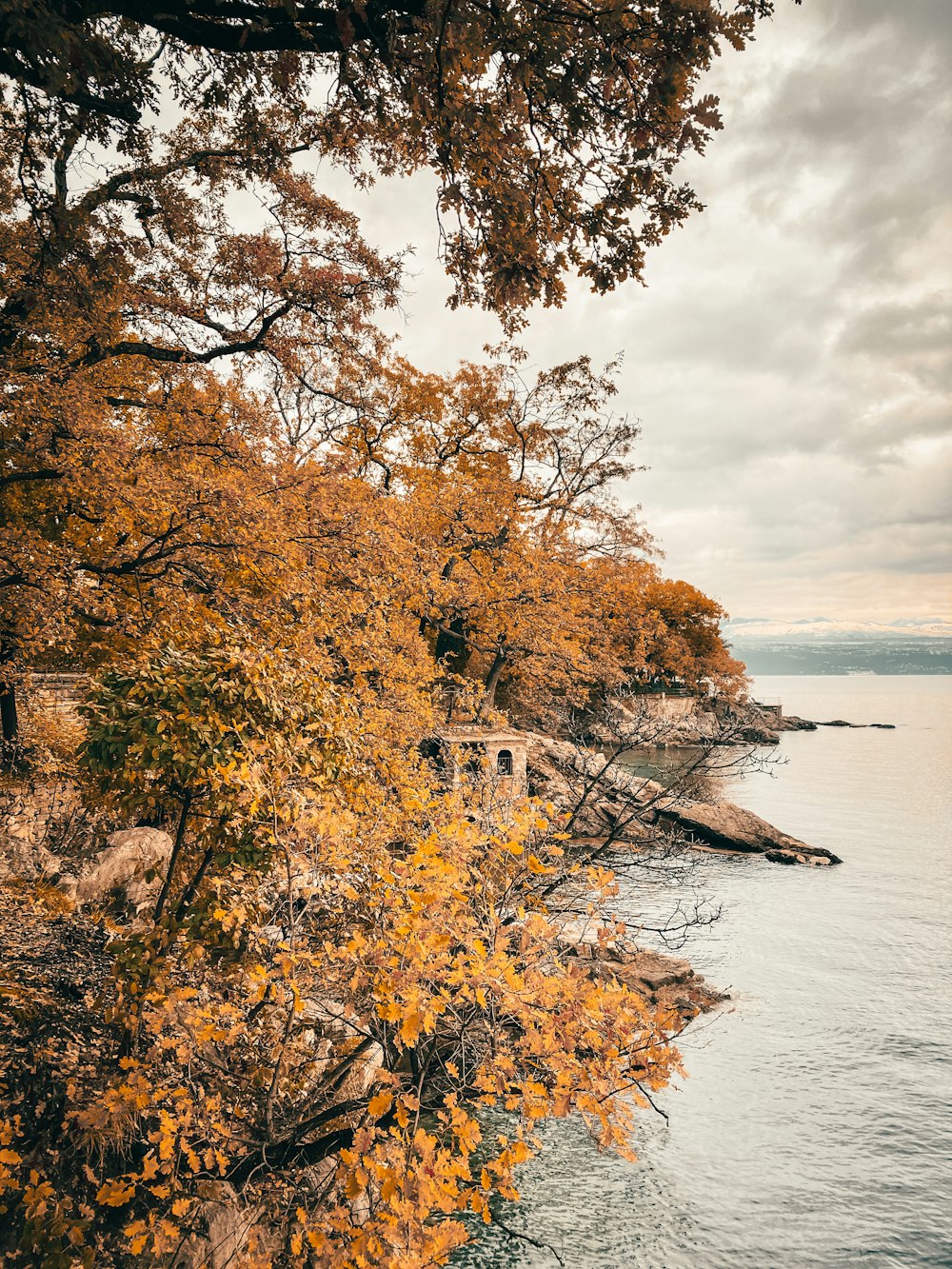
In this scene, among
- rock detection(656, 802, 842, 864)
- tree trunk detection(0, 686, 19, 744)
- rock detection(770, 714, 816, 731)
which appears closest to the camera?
tree trunk detection(0, 686, 19, 744)

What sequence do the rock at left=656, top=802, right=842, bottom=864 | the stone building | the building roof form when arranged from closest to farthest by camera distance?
the building roof → the stone building → the rock at left=656, top=802, right=842, bottom=864

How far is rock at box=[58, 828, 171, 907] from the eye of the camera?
434 inches

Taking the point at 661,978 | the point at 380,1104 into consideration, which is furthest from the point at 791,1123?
the point at 380,1104

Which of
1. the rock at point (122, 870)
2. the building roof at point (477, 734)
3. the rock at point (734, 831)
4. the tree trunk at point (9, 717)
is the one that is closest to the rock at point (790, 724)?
the rock at point (734, 831)

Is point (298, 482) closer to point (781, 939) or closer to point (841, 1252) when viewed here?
point (841, 1252)

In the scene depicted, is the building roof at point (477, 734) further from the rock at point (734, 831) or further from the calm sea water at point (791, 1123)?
the calm sea water at point (791, 1123)

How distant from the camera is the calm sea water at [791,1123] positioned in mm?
10094

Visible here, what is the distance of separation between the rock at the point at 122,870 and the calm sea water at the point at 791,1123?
7209 millimetres

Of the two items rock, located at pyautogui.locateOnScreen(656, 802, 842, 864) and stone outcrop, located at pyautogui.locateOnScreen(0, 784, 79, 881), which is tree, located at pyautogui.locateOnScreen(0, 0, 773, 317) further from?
rock, located at pyautogui.locateOnScreen(656, 802, 842, 864)

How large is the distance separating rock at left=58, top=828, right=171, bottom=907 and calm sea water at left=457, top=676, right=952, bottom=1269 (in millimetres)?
7209

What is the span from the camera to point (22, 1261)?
18.4 feet

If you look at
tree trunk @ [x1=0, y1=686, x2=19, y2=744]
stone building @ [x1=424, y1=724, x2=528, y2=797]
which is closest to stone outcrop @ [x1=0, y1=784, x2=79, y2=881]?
tree trunk @ [x1=0, y1=686, x2=19, y2=744]

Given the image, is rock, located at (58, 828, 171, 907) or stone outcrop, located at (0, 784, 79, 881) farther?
stone outcrop, located at (0, 784, 79, 881)

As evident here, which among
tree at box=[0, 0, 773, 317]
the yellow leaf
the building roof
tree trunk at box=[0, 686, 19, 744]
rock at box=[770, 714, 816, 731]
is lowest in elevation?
rock at box=[770, 714, 816, 731]
